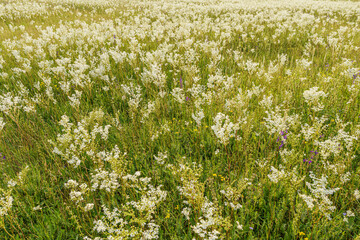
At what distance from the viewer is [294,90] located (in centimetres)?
381

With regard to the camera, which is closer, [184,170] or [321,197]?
[321,197]

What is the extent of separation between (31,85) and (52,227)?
3653mm

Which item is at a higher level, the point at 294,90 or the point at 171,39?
the point at 171,39

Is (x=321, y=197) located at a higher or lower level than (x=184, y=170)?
lower

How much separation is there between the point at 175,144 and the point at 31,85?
3.78 metres

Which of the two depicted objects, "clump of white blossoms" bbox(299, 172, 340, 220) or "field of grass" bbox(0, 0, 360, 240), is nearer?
"clump of white blossoms" bbox(299, 172, 340, 220)

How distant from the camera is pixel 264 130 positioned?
9.75ft

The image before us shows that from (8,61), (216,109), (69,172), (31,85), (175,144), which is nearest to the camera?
(69,172)

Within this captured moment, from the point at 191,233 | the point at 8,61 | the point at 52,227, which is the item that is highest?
the point at 8,61

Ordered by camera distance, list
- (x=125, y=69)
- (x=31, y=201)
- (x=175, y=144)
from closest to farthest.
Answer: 1. (x=31, y=201)
2. (x=175, y=144)
3. (x=125, y=69)

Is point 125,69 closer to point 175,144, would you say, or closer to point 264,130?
point 175,144

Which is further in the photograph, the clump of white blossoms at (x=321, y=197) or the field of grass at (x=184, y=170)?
the field of grass at (x=184, y=170)

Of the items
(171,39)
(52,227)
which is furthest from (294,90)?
(171,39)

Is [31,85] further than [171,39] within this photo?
No
